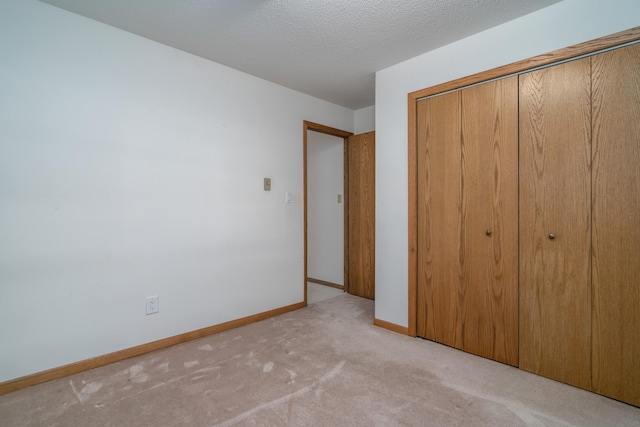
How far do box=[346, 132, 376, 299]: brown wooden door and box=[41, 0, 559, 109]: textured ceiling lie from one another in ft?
4.02

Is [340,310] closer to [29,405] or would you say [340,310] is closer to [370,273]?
[370,273]

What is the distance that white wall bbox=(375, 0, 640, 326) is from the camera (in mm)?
1820

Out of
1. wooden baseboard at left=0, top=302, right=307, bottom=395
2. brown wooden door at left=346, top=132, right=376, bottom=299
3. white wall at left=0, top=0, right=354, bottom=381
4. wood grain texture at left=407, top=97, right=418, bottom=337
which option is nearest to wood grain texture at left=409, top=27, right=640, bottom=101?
wood grain texture at left=407, top=97, right=418, bottom=337

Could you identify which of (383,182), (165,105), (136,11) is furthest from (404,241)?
(136,11)

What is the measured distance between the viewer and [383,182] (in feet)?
9.48

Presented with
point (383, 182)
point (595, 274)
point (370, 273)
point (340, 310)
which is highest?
point (383, 182)

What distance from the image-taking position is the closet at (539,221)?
1.73 metres

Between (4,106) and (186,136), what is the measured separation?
1070mm

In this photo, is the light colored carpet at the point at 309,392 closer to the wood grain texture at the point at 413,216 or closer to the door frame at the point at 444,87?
the wood grain texture at the point at 413,216

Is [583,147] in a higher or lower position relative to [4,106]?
lower

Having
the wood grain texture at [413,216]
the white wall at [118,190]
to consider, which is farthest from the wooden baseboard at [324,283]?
the wood grain texture at [413,216]

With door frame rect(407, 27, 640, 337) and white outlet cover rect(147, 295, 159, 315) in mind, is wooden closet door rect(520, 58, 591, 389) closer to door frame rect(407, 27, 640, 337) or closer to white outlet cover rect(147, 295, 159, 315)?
door frame rect(407, 27, 640, 337)

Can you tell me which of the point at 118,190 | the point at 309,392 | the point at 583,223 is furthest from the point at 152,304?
the point at 583,223

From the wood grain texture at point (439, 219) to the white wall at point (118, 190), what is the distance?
4.93 feet
